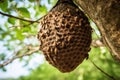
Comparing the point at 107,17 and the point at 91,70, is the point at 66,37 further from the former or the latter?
the point at 91,70

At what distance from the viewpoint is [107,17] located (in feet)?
4.63

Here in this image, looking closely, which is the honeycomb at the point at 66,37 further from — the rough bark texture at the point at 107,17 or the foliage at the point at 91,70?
the foliage at the point at 91,70

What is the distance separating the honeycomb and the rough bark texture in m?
0.15

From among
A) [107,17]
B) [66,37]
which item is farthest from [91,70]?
[107,17]

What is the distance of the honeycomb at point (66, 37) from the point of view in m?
1.63

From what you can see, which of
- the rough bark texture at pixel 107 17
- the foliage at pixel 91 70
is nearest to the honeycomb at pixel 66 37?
the rough bark texture at pixel 107 17

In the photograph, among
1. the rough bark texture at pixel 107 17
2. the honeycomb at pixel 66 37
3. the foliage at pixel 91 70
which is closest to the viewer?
the rough bark texture at pixel 107 17

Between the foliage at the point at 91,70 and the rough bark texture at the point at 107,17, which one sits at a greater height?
the rough bark texture at the point at 107,17

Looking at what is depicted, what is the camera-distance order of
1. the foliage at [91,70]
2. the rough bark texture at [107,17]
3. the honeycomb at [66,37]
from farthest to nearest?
the foliage at [91,70] → the honeycomb at [66,37] → the rough bark texture at [107,17]

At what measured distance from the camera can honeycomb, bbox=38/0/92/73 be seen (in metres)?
1.63

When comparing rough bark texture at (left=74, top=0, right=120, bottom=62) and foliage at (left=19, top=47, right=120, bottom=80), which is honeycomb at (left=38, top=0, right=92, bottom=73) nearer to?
rough bark texture at (left=74, top=0, right=120, bottom=62)

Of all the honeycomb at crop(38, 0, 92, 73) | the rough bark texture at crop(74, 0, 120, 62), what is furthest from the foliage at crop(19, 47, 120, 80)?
the rough bark texture at crop(74, 0, 120, 62)

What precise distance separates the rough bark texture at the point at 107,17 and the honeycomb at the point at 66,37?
0.15 m

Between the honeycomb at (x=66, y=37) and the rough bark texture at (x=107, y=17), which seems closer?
the rough bark texture at (x=107, y=17)
